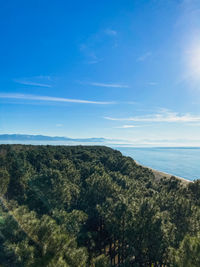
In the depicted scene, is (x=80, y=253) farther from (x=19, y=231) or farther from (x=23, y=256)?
(x=19, y=231)

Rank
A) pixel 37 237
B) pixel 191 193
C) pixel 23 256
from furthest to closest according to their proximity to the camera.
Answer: pixel 191 193 < pixel 37 237 < pixel 23 256

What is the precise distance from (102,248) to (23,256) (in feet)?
66.5

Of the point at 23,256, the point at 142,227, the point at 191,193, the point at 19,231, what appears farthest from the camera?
the point at 191,193

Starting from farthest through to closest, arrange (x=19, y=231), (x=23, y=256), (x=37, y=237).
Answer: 1. (x=19, y=231)
2. (x=37, y=237)
3. (x=23, y=256)

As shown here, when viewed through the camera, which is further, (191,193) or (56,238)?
(191,193)

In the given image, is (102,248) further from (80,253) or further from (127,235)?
(80,253)

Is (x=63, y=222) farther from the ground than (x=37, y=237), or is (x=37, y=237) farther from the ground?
(x=37, y=237)

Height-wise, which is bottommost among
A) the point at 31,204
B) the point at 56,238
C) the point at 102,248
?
the point at 102,248

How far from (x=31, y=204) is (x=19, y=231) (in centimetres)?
2120

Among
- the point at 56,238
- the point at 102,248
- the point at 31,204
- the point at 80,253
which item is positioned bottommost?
the point at 102,248

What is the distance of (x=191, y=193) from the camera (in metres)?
42.5

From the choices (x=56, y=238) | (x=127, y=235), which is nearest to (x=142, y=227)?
(x=127, y=235)

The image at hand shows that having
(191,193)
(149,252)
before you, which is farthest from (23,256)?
(191,193)

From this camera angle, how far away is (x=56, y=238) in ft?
67.6
